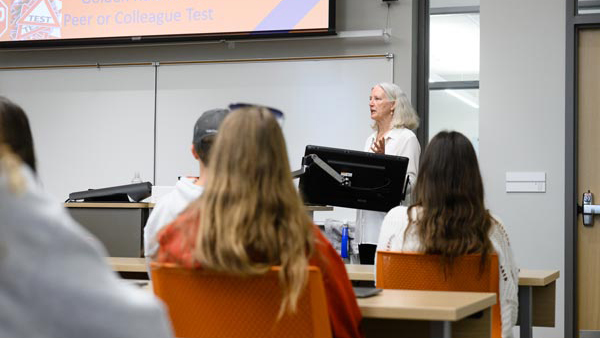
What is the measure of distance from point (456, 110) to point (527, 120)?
0.56 m

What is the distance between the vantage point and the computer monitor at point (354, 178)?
392 cm

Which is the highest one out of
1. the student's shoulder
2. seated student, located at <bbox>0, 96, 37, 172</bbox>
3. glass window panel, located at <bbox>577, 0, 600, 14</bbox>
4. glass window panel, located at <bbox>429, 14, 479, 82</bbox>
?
glass window panel, located at <bbox>577, 0, 600, 14</bbox>

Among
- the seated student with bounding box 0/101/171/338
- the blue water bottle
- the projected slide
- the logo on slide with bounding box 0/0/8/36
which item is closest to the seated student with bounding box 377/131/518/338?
the seated student with bounding box 0/101/171/338

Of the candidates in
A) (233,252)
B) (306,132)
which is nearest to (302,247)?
(233,252)

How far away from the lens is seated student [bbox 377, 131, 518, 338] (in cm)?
244

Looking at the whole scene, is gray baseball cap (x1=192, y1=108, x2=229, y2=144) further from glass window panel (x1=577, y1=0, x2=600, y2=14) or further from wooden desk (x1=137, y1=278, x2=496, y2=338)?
glass window panel (x1=577, y1=0, x2=600, y2=14)

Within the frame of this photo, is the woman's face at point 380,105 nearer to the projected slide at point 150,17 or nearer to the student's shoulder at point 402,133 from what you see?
the student's shoulder at point 402,133

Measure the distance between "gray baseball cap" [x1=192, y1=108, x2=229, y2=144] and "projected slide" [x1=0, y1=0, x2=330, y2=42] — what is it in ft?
11.3

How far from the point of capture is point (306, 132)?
233 inches

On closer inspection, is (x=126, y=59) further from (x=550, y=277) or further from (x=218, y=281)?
(x=218, y=281)

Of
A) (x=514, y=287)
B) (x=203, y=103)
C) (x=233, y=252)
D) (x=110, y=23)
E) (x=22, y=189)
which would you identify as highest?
(x=110, y=23)

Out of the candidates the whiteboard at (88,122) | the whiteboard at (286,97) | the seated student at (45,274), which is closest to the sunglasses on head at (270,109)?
the seated student at (45,274)

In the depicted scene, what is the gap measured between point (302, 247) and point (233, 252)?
14cm

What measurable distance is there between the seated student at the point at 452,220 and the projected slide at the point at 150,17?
10.7 feet
